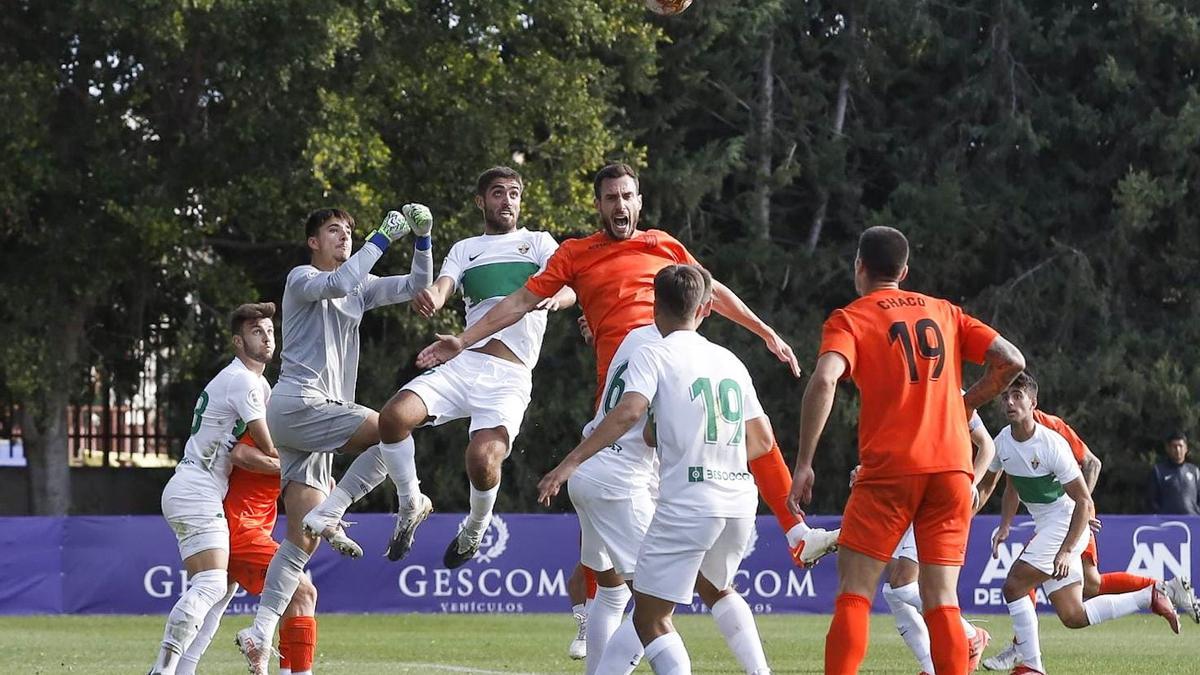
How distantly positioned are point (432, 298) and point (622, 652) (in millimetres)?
2841

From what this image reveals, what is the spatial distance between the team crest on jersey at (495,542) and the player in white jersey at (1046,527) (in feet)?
31.0

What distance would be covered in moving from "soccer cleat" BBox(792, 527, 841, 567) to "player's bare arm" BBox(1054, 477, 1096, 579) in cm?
379

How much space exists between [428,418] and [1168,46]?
23.5m

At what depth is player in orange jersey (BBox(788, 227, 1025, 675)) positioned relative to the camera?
8609 mm

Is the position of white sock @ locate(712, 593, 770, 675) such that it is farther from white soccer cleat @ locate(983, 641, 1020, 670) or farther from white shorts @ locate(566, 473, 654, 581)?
white soccer cleat @ locate(983, 641, 1020, 670)

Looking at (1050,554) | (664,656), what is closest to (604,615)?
(664,656)

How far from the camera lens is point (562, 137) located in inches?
1083

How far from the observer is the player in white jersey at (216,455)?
1119 centimetres

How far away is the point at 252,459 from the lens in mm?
11508

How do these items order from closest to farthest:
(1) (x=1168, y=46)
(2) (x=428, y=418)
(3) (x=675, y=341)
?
(3) (x=675, y=341) < (2) (x=428, y=418) < (1) (x=1168, y=46)

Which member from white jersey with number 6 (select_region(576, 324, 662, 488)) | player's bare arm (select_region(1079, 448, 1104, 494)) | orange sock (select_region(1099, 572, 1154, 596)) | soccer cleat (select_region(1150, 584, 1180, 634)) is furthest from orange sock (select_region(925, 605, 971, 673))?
orange sock (select_region(1099, 572, 1154, 596))

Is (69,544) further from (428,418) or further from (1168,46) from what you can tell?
(1168,46)

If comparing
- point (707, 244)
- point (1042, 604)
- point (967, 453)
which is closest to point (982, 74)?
point (707, 244)

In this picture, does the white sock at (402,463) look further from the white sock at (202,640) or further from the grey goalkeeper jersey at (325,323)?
the white sock at (202,640)
